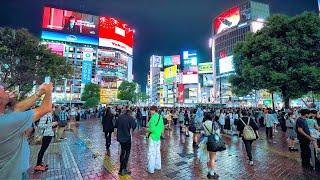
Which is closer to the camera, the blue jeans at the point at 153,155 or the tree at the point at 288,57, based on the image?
the blue jeans at the point at 153,155

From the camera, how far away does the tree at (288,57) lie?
72.3ft

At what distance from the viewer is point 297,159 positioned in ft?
29.9

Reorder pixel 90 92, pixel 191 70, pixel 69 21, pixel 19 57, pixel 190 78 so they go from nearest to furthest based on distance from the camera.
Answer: pixel 19 57 → pixel 90 92 → pixel 69 21 → pixel 190 78 → pixel 191 70

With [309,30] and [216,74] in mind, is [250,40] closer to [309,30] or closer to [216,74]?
[309,30]

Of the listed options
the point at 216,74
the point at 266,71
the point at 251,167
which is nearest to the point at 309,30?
the point at 266,71

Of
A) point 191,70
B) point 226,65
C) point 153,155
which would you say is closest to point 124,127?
point 153,155

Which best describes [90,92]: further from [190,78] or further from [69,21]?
[190,78]

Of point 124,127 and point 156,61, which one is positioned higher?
point 156,61

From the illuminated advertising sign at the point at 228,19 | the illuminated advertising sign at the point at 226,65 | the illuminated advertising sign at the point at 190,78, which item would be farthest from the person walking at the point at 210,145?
the illuminated advertising sign at the point at 190,78

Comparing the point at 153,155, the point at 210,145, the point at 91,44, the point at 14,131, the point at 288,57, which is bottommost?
the point at 153,155

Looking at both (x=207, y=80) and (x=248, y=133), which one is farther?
(x=207, y=80)

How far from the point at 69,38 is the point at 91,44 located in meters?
8.56

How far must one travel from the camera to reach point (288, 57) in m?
22.5

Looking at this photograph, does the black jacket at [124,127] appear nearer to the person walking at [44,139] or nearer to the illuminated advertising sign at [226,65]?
the person walking at [44,139]
